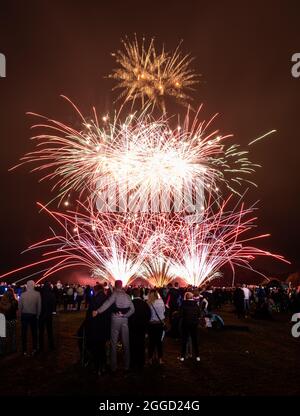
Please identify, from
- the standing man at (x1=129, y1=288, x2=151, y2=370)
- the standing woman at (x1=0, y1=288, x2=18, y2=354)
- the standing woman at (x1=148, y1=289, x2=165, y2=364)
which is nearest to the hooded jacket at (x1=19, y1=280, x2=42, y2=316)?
the standing woman at (x1=0, y1=288, x2=18, y2=354)

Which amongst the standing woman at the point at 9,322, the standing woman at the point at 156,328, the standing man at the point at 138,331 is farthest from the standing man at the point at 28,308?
the standing woman at the point at 156,328

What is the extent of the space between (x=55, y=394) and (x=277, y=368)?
5238 mm

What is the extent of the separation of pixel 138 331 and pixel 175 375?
4.33ft

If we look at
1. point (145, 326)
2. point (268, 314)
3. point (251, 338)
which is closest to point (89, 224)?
point (268, 314)

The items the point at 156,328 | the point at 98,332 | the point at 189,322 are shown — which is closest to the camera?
the point at 98,332

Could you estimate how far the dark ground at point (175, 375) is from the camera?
826 centimetres

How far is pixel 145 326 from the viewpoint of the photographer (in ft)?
34.6

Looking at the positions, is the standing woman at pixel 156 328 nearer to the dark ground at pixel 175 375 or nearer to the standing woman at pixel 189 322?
the dark ground at pixel 175 375

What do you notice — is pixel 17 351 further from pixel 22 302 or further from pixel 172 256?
pixel 172 256

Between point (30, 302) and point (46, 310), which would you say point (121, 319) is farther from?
point (46, 310)

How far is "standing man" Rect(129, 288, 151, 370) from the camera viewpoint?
403 inches

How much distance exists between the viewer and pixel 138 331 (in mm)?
10406

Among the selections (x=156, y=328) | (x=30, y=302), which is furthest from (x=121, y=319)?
(x=30, y=302)

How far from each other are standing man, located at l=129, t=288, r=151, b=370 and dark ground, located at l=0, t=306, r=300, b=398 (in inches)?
12.0
